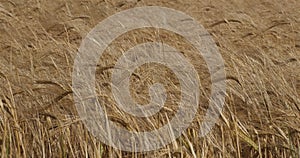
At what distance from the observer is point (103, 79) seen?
65.8 inches

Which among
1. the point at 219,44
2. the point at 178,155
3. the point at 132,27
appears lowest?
the point at 178,155

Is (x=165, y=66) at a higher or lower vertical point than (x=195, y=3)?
lower

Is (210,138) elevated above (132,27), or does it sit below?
below

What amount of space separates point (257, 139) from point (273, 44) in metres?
0.71

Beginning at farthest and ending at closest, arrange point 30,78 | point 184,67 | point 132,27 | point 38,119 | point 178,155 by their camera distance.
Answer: point 132,27
point 184,67
point 30,78
point 38,119
point 178,155

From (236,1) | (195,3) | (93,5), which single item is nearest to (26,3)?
(93,5)

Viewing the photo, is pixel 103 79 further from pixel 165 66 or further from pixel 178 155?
pixel 178 155

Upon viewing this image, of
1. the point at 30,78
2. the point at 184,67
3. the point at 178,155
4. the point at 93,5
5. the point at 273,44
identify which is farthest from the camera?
the point at 93,5

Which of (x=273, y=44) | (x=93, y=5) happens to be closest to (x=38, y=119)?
(x=273, y=44)

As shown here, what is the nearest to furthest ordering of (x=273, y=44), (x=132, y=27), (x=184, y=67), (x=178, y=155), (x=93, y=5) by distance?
(x=178, y=155)
(x=184, y=67)
(x=273, y=44)
(x=132, y=27)
(x=93, y=5)

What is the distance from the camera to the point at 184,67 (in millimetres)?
1790

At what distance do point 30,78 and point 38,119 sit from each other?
0.20 meters

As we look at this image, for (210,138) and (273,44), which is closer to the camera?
(210,138)

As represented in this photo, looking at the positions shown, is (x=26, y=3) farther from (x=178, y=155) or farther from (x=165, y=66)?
(x=178, y=155)
